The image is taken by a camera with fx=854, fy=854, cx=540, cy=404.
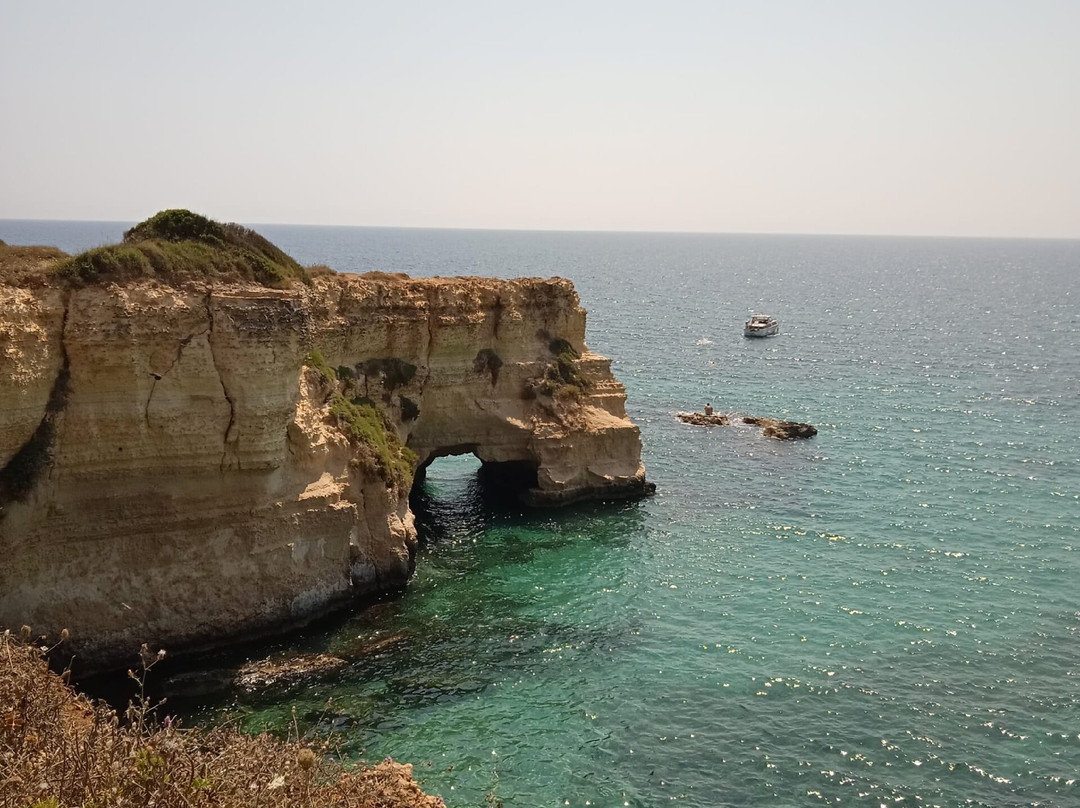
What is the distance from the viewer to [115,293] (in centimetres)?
2486

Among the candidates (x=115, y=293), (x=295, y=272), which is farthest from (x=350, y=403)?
(x=115, y=293)

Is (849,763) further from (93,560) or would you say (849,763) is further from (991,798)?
(93,560)

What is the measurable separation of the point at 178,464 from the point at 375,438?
8408 mm

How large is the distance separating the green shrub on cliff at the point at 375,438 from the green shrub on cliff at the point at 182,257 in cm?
529

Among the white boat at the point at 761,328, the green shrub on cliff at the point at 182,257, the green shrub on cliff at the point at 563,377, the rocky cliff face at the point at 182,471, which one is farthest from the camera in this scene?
the white boat at the point at 761,328

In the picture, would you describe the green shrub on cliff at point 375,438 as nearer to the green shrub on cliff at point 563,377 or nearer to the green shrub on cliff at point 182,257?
the green shrub on cliff at point 182,257

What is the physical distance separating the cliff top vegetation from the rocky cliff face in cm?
48

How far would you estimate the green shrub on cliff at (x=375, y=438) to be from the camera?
31.7 metres

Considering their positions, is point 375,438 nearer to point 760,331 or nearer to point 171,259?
point 171,259

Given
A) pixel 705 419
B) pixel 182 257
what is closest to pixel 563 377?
pixel 705 419

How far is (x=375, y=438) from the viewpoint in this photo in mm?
33125

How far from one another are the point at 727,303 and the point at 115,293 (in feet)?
422

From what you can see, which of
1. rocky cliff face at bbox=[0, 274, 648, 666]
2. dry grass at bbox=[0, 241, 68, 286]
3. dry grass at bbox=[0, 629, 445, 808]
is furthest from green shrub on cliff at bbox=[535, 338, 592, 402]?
dry grass at bbox=[0, 629, 445, 808]

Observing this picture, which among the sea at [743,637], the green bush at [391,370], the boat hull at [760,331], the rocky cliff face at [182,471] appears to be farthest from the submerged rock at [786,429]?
the boat hull at [760,331]
